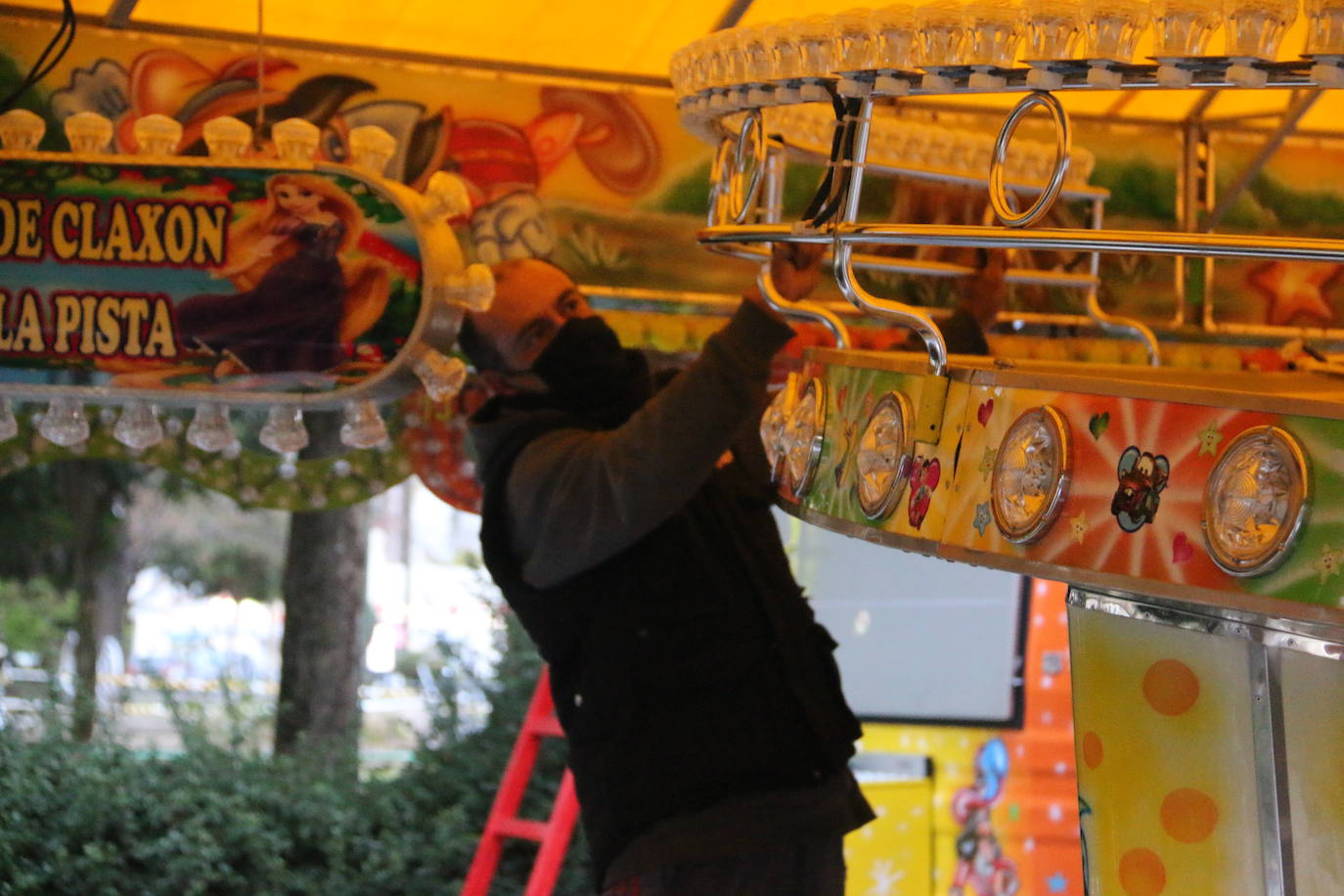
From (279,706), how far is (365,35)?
187cm

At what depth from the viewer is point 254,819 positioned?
3.71 m

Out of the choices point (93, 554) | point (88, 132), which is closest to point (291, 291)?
point (88, 132)

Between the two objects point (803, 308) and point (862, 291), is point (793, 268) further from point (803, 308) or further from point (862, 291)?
point (862, 291)

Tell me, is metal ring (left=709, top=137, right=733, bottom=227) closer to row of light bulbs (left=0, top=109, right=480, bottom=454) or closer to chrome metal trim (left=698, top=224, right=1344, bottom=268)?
chrome metal trim (left=698, top=224, right=1344, bottom=268)

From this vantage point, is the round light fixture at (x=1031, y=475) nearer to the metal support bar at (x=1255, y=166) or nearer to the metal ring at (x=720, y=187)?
the metal ring at (x=720, y=187)

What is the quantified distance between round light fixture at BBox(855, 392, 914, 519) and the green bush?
2733 millimetres

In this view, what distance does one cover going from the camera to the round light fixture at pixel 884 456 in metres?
1.32

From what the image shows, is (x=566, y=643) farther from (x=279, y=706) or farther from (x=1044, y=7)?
(x=279, y=706)

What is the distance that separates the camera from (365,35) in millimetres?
2824

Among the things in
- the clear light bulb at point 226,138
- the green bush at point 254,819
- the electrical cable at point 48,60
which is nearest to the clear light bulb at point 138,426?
the clear light bulb at point 226,138

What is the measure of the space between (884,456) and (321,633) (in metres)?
2.93

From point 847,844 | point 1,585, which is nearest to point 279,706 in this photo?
point 1,585

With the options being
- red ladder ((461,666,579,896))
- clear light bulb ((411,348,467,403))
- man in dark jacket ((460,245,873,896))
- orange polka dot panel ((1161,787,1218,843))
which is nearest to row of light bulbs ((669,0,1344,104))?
orange polka dot panel ((1161,787,1218,843))

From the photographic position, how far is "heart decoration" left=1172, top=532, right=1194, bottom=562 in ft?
3.39
